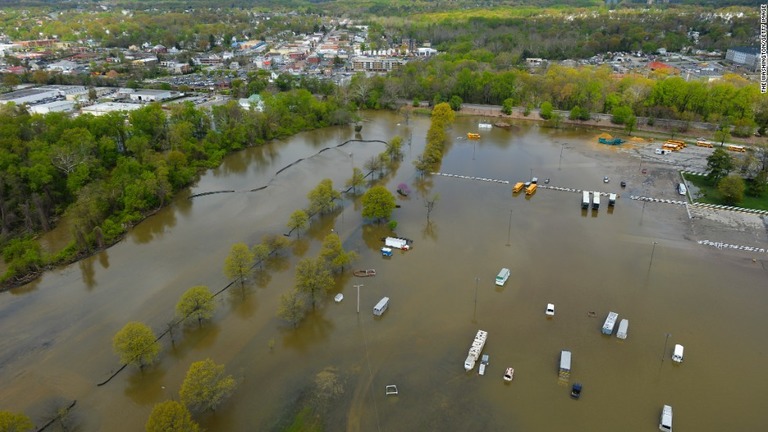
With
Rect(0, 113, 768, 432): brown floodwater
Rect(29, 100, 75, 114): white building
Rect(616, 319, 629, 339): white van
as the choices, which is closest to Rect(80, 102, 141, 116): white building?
Rect(29, 100, 75, 114): white building

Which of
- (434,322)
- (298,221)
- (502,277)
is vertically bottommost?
(434,322)

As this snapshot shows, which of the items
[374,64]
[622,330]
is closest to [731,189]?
[622,330]

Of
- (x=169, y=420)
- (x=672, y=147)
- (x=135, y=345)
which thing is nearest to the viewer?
(x=169, y=420)

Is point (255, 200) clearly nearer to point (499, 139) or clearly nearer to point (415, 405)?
point (415, 405)

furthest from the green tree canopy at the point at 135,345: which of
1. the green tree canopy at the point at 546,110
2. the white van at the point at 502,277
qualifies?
the green tree canopy at the point at 546,110

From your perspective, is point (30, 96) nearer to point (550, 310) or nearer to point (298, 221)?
point (298, 221)

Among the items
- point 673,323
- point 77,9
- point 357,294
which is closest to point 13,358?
point 357,294

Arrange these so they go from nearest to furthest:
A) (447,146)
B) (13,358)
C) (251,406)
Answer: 1. (251,406)
2. (13,358)
3. (447,146)

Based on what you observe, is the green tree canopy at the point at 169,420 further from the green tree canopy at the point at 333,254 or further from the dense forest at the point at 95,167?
the dense forest at the point at 95,167
